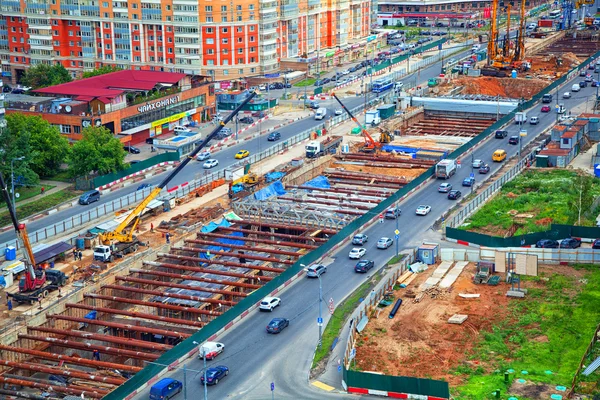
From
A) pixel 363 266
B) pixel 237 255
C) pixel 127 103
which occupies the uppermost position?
pixel 127 103

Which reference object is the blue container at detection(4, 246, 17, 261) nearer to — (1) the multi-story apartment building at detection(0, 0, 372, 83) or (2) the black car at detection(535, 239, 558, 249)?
(2) the black car at detection(535, 239, 558, 249)

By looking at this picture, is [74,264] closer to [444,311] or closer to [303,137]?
[444,311]

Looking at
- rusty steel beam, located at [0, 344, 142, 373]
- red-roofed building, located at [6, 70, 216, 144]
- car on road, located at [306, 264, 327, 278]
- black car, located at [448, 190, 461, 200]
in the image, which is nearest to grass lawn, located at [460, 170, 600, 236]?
black car, located at [448, 190, 461, 200]

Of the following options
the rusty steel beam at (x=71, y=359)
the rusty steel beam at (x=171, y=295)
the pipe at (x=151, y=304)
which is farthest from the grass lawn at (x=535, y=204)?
the rusty steel beam at (x=71, y=359)

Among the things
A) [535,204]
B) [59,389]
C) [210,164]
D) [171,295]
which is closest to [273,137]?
[210,164]

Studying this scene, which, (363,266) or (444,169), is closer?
(363,266)

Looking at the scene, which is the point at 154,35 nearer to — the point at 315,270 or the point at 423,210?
the point at 423,210
